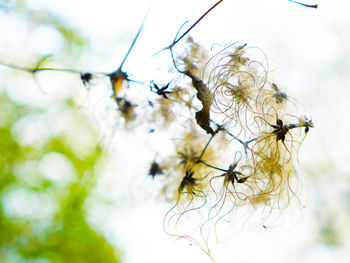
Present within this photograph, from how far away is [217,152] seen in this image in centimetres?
82

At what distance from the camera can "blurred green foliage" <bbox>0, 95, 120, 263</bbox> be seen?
3.73m

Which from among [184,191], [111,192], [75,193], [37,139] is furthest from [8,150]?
[184,191]

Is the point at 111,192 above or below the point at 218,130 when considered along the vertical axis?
above

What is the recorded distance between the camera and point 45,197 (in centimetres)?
377

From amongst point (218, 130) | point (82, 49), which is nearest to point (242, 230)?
point (218, 130)

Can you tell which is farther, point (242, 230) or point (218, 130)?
point (242, 230)

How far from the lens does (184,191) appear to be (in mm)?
783

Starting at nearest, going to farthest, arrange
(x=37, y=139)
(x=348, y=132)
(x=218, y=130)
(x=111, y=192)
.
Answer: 1. (x=218, y=130)
2. (x=348, y=132)
3. (x=37, y=139)
4. (x=111, y=192)

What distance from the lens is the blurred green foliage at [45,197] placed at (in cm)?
373

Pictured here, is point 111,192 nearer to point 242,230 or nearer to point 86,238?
point 86,238

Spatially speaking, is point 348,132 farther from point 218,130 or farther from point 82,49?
point 82,49

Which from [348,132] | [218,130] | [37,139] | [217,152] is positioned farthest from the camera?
[37,139]

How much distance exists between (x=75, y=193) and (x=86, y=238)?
615 millimetres

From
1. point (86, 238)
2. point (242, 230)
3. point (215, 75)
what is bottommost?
point (242, 230)
